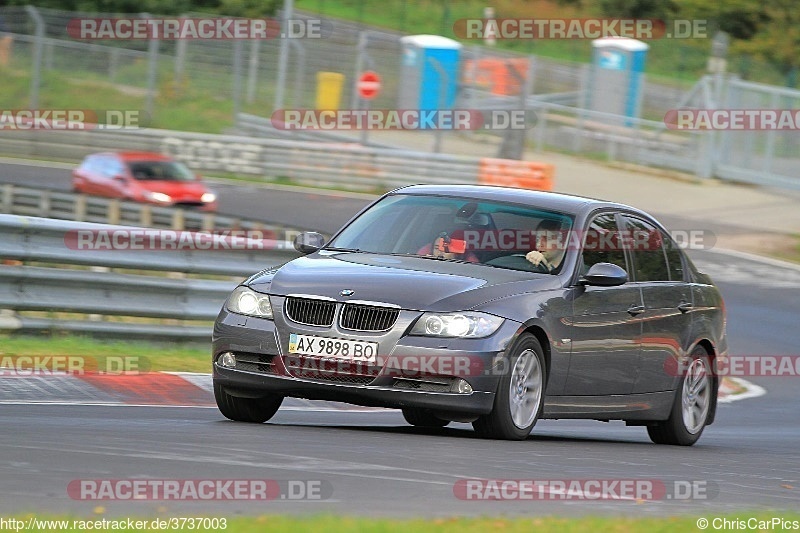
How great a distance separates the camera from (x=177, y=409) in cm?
1054

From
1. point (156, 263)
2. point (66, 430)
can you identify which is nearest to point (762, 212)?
point (156, 263)

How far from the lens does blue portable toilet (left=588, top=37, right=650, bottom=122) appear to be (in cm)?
4297

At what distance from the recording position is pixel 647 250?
37.1 feet

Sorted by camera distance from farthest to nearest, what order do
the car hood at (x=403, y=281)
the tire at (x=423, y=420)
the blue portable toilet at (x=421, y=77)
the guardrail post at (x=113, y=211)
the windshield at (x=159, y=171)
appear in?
the blue portable toilet at (x=421, y=77) < the windshield at (x=159, y=171) < the guardrail post at (x=113, y=211) < the tire at (x=423, y=420) < the car hood at (x=403, y=281)

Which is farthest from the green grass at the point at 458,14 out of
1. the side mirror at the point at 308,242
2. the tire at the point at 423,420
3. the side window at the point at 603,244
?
the side mirror at the point at 308,242

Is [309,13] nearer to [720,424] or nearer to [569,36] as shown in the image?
[569,36]

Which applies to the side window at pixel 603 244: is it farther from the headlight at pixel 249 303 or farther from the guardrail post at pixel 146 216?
the guardrail post at pixel 146 216

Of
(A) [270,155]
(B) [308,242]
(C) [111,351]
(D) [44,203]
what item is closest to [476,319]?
(B) [308,242]

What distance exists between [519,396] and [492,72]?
32.8m

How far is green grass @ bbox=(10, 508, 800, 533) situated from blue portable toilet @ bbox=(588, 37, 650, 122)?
36665 millimetres

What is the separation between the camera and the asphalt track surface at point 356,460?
255 inches

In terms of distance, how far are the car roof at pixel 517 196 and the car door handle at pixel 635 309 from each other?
697 millimetres

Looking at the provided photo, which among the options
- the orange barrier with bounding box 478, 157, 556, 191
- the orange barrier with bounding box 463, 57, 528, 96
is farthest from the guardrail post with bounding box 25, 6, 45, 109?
the orange barrier with bounding box 463, 57, 528, 96

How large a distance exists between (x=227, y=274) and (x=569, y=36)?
129ft
